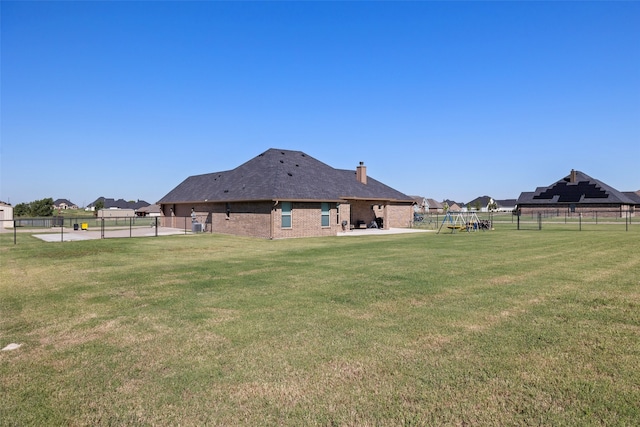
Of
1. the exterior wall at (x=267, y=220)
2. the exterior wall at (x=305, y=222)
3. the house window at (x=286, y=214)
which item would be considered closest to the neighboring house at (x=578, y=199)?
the exterior wall at (x=305, y=222)

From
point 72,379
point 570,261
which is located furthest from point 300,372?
point 570,261

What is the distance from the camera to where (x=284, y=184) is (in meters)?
26.3

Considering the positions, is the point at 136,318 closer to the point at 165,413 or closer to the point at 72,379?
the point at 72,379

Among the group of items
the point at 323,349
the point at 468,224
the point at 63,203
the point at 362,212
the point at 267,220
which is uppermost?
the point at 63,203

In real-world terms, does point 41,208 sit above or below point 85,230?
above

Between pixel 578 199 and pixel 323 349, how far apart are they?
77206 mm

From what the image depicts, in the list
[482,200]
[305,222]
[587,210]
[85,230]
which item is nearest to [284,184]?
[305,222]

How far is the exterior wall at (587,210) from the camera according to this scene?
63269 millimetres

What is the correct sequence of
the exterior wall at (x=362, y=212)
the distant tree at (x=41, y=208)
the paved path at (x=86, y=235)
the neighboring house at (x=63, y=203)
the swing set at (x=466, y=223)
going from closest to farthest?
1. the paved path at (x=86, y=235)
2. the swing set at (x=466, y=223)
3. the exterior wall at (x=362, y=212)
4. the distant tree at (x=41, y=208)
5. the neighboring house at (x=63, y=203)

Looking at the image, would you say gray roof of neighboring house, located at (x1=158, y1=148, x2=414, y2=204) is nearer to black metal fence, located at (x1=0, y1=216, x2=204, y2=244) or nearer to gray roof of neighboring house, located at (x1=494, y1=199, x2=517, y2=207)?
black metal fence, located at (x1=0, y1=216, x2=204, y2=244)

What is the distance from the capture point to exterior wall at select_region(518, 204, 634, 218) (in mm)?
63269

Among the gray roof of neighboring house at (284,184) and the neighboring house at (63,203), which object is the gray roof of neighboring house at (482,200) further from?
the neighboring house at (63,203)

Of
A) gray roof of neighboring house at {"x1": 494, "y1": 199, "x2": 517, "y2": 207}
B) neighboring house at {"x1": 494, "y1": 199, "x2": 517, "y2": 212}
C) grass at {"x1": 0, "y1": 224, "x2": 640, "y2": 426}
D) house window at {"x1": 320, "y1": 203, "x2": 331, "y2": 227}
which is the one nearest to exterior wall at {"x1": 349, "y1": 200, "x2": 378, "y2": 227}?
house window at {"x1": 320, "y1": 203, "x2": 331, "y2": 227}

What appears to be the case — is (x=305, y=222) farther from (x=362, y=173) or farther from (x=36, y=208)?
(x=36, y=208)
